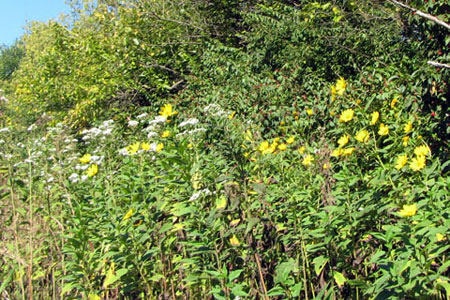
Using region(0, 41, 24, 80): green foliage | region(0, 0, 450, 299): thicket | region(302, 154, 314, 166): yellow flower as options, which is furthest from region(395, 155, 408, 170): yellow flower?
region(0, 41, 24, 80): green foliage

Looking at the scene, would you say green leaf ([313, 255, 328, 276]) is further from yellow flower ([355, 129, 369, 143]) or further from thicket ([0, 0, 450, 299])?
yellow flower ([355, 129, 369, 143])

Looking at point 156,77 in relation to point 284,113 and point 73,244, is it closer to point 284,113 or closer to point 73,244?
point 284,113

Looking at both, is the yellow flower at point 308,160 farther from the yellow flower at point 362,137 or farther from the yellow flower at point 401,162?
the yellow flower at point 401,162

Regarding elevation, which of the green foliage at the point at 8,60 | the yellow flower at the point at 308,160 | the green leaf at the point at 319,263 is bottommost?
the green leaf at the point at 319,263

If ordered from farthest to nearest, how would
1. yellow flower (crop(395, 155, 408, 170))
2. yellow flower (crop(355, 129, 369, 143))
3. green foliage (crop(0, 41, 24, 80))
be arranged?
1. green foliage (crop(0, 41, 24, 80))
2. yellow flower (crop(355, 129, 369, 143))
3. yellow flower (crop(395, 155, 408, 170))

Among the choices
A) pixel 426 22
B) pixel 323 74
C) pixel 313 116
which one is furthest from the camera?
pixel 323 74

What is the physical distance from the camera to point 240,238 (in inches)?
81.3

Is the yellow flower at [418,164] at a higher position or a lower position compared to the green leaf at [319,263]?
higher

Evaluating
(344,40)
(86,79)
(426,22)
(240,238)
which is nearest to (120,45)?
(86,79)

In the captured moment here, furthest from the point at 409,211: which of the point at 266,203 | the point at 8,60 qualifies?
the point at 8,60

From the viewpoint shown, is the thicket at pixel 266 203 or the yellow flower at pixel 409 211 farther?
the thicket at pixel 266 203

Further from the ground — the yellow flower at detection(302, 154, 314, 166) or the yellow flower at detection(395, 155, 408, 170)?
the yellow flower at detection(302, 154, 314, 166)

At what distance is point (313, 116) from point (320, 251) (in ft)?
7.60

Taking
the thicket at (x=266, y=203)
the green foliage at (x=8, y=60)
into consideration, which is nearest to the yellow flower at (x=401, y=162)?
the thicket at (x=266, y=203)
